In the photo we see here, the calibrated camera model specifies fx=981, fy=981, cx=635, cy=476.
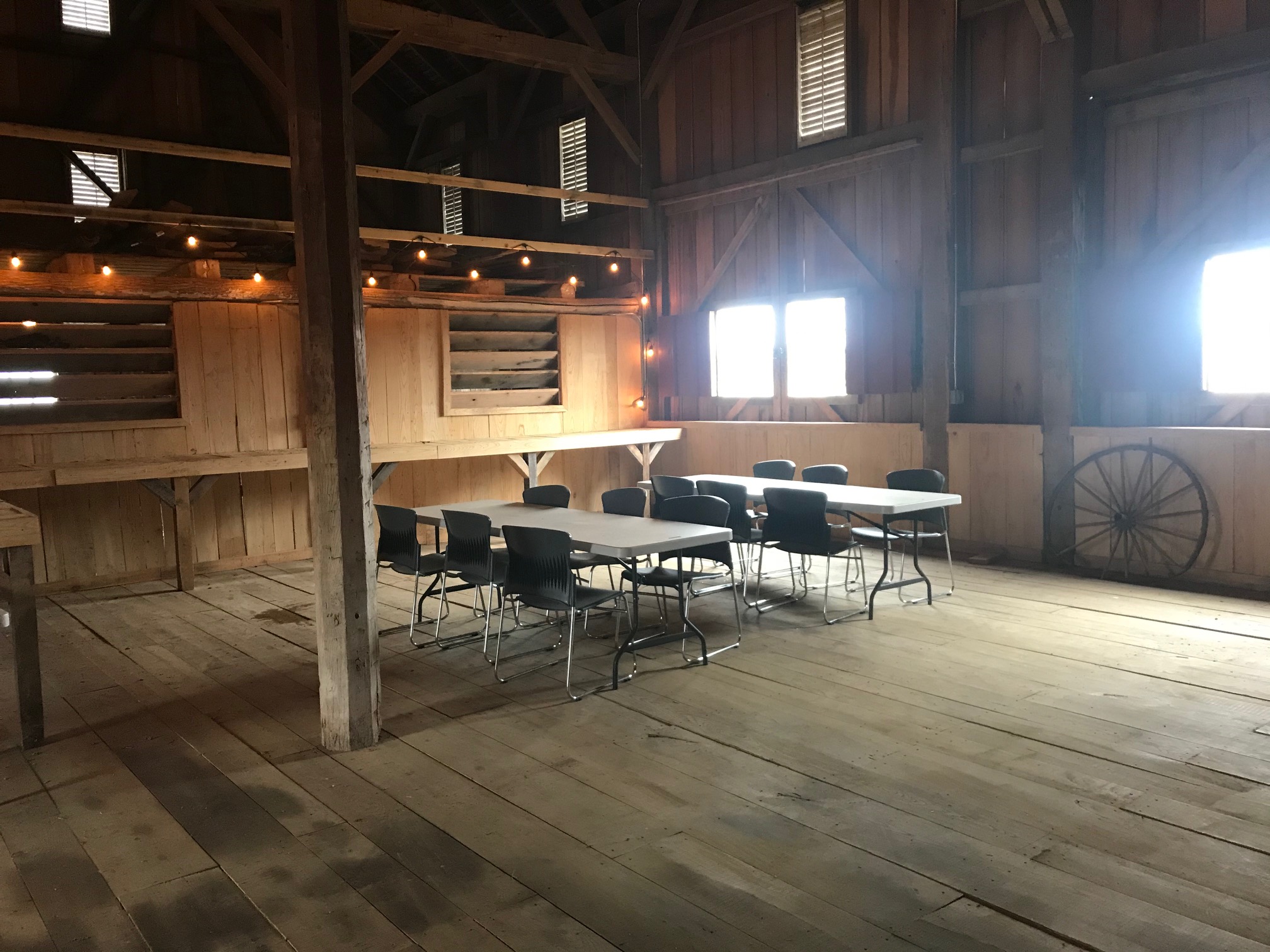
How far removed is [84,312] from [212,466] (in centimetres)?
166

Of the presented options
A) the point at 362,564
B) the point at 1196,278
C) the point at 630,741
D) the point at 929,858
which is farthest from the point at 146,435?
the point at 1196,278

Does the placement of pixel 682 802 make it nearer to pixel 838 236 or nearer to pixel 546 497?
pixel 546 497

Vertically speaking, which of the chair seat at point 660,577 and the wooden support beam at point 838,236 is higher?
the wooden support beam at point 838,236

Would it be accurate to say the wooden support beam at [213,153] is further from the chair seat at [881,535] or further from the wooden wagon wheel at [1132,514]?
the wooden wagon wheel at [1132,514]

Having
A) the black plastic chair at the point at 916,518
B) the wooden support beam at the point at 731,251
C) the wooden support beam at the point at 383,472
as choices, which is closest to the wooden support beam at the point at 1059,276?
the black plastic chair at the point at 916,518

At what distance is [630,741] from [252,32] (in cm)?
1199

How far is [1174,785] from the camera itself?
3953 mm

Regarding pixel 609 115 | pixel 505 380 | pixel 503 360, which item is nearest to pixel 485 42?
pixel 609 115

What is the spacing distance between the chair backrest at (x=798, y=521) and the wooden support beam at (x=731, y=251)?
4970mm

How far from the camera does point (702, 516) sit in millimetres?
6711

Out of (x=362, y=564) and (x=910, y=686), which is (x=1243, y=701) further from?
(x=362, y=564)

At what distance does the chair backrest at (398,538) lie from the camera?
21.3 ft

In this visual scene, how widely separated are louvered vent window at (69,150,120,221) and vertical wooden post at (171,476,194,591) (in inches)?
223

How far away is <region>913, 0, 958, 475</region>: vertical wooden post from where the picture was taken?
9.04 m
